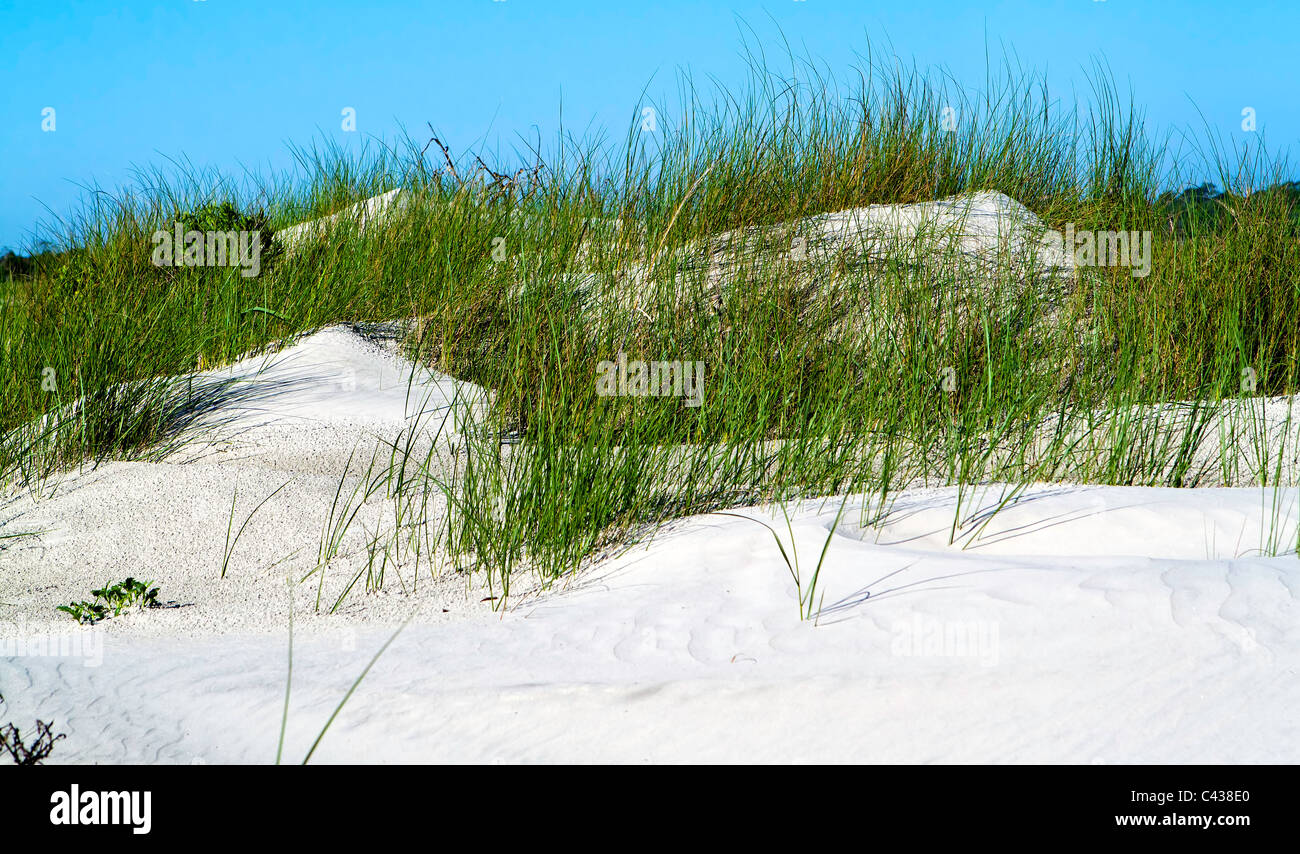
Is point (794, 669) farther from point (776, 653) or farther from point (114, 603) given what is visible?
point (114, 603)

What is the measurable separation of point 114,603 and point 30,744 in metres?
0.91

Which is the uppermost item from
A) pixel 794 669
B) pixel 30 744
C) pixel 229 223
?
Answer: pixel 229 223

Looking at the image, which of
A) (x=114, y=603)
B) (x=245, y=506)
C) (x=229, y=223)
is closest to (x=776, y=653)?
(x=114, y=603)

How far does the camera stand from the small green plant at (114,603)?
2.39m

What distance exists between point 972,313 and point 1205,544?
2.22 metres

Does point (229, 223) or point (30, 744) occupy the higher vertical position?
point (229, 223)

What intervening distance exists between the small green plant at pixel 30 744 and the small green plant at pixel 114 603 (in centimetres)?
72

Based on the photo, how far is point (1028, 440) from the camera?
313cm

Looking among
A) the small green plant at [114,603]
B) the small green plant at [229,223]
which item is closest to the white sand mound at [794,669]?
the small green plant at [114,603]

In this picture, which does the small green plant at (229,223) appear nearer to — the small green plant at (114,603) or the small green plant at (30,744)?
the small green plant at (114,603)

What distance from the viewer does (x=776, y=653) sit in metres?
1.81
